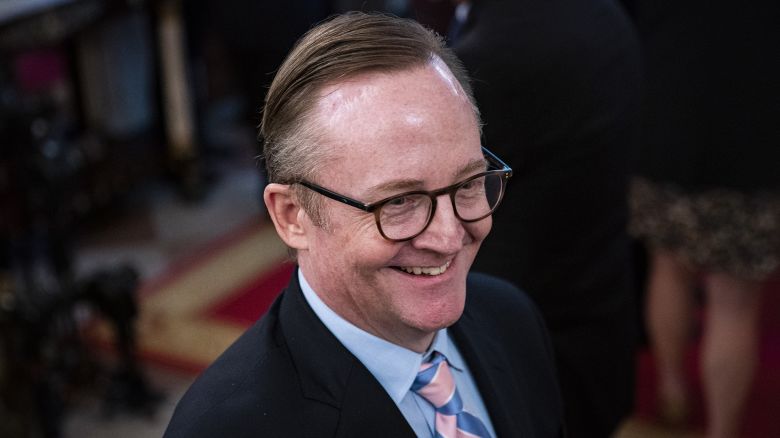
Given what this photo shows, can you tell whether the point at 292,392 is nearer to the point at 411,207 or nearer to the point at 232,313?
the point at 411,207

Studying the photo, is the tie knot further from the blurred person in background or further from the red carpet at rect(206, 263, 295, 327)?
the red carpet at rect(206, 263, 295, 327)

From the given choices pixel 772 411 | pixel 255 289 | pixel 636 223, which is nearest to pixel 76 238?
pixel 255 289

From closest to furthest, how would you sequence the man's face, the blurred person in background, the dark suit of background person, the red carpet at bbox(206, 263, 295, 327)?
the man's face, the dark suit of background person, the blurred person in background, the red carpet at bbox(206, 263, 295, 327)

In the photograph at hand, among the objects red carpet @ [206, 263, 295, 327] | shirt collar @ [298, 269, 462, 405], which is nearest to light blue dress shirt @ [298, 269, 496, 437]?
shirt collar @ [298, 269, 462, 405]

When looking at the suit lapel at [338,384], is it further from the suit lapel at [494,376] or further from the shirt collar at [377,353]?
the suit lapel at [494,376]

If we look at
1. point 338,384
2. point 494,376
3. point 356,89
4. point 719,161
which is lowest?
point 719,161

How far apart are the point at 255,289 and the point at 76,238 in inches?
43.4

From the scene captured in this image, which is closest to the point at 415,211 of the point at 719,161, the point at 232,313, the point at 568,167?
the point at 568,167

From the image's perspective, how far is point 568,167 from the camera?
2.13 m

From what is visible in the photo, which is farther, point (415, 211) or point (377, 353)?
point (377, 353)

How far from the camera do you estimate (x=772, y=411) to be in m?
3.38

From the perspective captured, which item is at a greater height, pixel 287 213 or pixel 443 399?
pixel 287 213

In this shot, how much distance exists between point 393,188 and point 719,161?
6.26ft

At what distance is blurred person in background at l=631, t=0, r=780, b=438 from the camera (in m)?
2.86
